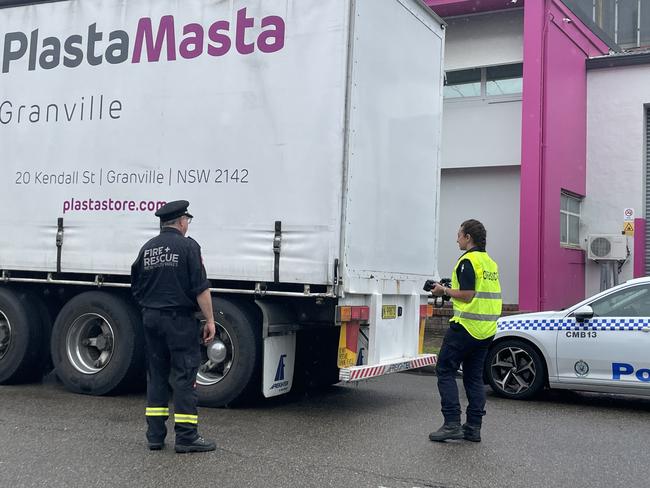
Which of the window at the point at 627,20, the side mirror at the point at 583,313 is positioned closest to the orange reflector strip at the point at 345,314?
the side mirror at the point at 583,313

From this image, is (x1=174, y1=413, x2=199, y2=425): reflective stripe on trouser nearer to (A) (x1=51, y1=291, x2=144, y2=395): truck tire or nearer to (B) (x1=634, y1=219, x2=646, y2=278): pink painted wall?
(A) (x1=51, y1=291, x2=144, y2=395): truck tire

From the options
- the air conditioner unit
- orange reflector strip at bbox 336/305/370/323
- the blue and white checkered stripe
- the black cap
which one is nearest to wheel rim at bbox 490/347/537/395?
the blue and white checkered stripe

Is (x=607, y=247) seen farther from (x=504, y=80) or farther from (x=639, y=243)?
(x=504, y=80)

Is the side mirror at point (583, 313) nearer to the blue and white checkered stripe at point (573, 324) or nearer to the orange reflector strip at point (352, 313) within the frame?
the blue and white checkered stripe at point (573, 324)

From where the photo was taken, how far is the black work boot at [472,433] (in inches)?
260

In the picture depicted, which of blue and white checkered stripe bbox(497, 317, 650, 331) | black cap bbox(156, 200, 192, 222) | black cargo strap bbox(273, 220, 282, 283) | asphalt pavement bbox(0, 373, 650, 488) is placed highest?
black cap bbox(156, 200, 192, 222)

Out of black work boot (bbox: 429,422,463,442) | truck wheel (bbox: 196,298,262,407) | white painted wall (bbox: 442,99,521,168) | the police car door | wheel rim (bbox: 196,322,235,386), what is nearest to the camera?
black work boot (bbox: 429,422,463,442)

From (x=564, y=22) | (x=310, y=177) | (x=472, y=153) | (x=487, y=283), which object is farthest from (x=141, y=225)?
(x=564, y=22)

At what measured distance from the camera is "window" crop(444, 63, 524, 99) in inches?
621

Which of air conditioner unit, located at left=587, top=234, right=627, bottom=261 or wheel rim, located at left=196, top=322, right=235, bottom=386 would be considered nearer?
wheel rim, located at left=196, top=322, right=235, bottom=386

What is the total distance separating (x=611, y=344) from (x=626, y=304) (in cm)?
45

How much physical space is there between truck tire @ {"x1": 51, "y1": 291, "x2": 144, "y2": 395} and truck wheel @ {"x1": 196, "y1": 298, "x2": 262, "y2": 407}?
832 millimetres

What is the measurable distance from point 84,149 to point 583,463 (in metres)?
5.53

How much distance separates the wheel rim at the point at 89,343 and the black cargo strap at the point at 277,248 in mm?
2087
